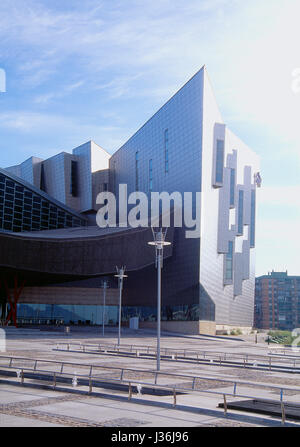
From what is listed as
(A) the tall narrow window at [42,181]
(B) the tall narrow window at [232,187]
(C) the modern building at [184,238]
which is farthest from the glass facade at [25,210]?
(B) the tall narrow window at [232,187]

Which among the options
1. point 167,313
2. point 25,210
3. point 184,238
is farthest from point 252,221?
point 25,210

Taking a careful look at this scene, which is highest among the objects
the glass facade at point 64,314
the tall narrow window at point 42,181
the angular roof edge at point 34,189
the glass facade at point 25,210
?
the tall narrow window at point 42,181

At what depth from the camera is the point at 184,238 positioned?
7506cm

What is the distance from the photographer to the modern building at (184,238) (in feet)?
237

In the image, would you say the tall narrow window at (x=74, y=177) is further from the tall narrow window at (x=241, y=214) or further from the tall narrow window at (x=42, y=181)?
the tall narrow window at (x=241, y=214)

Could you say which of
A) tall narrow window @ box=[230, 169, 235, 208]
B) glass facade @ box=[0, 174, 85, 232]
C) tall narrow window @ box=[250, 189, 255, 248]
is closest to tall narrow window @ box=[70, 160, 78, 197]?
glass facade @ box=[0, 174, 85, 232]

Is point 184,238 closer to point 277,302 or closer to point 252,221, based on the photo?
point 252,221

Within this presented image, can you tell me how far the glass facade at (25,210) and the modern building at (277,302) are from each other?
11146 cm

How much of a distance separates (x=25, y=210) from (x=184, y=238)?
26955 mm

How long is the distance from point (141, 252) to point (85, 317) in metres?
23.1

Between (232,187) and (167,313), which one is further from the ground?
(232,187)

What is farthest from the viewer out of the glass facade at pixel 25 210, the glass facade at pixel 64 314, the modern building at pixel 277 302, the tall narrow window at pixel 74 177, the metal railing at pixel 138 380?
the modern building at pixel 277 302
